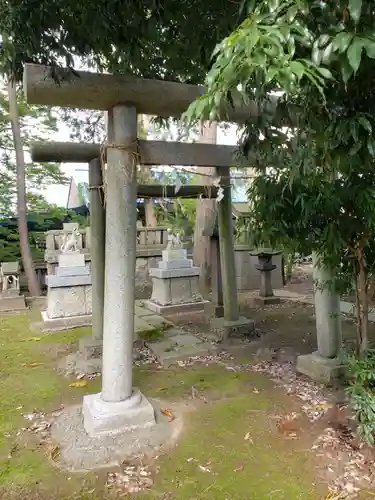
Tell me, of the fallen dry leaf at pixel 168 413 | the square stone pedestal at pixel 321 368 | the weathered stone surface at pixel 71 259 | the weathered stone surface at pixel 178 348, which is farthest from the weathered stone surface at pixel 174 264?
the fallen dry leaf at pixel 168 413

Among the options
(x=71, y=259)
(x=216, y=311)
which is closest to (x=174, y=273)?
(x=216, y=311)

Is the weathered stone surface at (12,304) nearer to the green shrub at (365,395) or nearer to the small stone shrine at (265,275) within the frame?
the small stone shrine at (265,275)

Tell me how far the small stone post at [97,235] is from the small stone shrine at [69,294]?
2.15 meters

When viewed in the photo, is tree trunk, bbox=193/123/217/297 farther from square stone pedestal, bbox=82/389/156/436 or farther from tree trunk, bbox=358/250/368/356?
tree trunk, bbox=358/250/368/356

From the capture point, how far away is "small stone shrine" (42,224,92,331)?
6.63m

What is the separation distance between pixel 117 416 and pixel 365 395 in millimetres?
1827

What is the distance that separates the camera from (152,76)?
3.86 meters

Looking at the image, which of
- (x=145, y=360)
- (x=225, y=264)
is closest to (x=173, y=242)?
(x=225, y=264)

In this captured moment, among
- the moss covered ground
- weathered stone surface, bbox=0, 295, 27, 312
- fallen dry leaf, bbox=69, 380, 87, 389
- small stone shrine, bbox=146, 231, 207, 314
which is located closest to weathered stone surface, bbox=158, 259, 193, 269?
small stone shrine, bbox=146, 231, 207, 314

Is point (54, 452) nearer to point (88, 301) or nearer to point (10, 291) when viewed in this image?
point (88, 301)

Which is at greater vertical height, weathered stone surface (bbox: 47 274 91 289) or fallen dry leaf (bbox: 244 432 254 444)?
weathered stone surface (bbox: 47 274 91 289)

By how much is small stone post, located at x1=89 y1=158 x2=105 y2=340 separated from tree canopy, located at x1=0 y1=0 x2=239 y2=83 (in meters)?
1.52

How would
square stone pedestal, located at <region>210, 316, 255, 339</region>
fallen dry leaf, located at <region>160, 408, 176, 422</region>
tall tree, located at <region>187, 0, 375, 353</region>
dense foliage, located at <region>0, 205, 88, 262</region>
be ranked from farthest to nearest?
dense foliage, located at <region>0, 205, 88, 262</region>, square stone pedestal, located at <region>210, 316, 255, 339</region>, fallen dry leaf, located at <region>160, 408, 176, 422</region>, tall tree, located at <region>187, 0, 375, 353</region>

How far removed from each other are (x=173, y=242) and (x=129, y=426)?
5.10 metres
